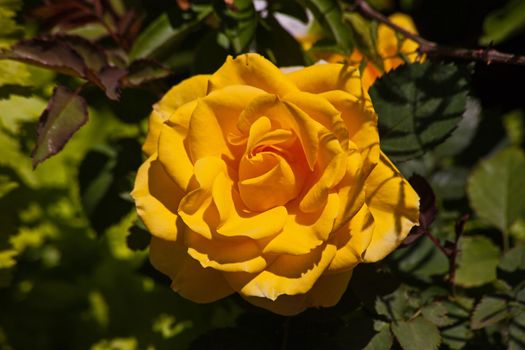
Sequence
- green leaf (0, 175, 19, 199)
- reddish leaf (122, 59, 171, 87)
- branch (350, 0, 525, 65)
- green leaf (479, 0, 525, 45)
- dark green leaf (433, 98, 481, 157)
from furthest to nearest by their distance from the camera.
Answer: green leaf (479, 0, 525, 45), dark green leaf (433, 98, 481, 157), green leaf (0, 175, 19, 199), reddish leaf (122, 59, 171, 87), branch (350, 0, 525, 65)

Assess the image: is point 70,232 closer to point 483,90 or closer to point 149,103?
point 149,103

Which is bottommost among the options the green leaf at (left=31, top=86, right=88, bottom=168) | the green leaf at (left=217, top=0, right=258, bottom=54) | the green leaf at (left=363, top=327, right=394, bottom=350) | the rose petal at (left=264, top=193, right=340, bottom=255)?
the green leaf at (left=363, top=327, right=394, bottom=350)

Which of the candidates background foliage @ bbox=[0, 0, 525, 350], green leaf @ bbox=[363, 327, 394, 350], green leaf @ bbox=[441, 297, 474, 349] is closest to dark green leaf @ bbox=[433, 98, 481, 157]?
background foliage @ bbox=[0, 0, 525, 350]

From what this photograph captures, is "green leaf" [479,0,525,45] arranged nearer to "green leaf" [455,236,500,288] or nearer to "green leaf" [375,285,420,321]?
"green leaf" [455,236,500,288]

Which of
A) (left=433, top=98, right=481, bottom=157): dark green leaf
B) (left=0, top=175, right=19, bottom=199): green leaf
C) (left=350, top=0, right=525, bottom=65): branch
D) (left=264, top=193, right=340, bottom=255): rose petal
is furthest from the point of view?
(left=433, top=98, right=481, bottom=157): dark green leaf

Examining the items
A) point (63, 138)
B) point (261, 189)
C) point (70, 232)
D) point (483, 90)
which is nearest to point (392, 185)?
point (261, 189)

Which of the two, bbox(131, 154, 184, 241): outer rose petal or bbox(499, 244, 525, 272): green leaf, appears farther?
bbox(499, 244, 525, 272): green leaf

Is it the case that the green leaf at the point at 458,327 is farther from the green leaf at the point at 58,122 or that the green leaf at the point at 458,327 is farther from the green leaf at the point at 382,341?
the green leaf at the point at 58,122
